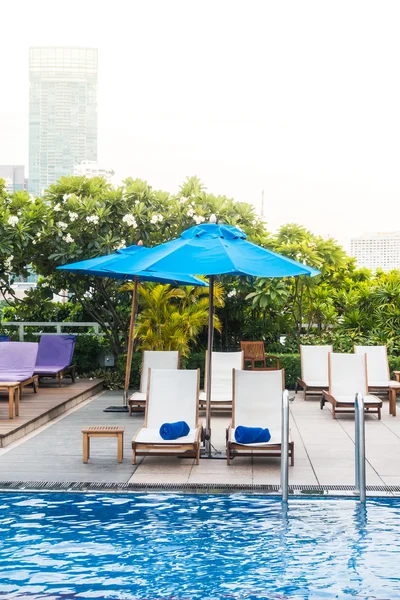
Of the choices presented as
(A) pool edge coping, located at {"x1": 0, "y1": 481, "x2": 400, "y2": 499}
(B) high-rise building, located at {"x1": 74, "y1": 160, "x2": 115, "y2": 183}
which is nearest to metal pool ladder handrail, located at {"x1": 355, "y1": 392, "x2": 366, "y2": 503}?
(A) pool edge coping, located at {"x1": 0, "y1": 481, "x2": 400, "y2": 499}

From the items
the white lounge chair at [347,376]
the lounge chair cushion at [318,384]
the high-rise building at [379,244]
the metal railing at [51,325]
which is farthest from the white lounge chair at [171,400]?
the high-rise building at [379,244]

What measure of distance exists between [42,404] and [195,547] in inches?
279

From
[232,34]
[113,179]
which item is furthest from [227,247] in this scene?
[232,34]

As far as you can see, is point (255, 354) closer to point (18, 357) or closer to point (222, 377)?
point (222, 377)

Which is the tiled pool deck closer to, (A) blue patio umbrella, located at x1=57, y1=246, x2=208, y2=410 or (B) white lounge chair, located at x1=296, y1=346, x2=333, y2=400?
(A) blue patio umbrella, located at x1=57, y1=246, x2=208, y2=410

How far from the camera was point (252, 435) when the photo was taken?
8.38 meters

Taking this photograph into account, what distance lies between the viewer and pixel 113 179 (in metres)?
16.9

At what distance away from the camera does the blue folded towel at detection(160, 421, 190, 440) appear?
8.51 metres

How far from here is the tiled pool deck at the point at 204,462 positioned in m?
7.72

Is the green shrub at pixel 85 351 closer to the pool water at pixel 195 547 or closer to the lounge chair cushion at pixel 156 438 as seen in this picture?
the lounge chair cushion at pixel 156 438

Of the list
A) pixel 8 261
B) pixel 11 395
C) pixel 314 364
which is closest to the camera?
pixel 11 395

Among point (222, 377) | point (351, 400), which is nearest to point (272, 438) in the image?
point (351, 400)

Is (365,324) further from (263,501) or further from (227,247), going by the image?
(263,501)

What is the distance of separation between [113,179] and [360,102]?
157 feet
